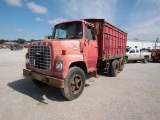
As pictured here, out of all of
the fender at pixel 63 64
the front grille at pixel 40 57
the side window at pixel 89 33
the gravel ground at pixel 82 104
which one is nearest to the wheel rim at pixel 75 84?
the gravel ground at pixel 82 104

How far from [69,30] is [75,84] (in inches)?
88.7

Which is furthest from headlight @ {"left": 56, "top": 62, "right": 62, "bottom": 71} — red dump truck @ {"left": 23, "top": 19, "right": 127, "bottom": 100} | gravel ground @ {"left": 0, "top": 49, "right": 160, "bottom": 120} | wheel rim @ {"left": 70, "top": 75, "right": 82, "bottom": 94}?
gravel ground @ {"left": 0, "top": 49, "right": 160, "bottom": 120}

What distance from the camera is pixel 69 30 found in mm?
5652

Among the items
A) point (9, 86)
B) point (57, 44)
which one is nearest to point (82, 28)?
point (57, 44)

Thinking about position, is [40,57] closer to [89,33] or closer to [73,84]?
[73,84]

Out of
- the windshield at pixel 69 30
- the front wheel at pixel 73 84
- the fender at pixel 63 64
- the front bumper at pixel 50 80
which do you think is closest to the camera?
the front bumper at pixel 50 80

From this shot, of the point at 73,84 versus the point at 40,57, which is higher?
the point at 40,57

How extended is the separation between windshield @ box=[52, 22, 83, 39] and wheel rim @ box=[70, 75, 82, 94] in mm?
1645

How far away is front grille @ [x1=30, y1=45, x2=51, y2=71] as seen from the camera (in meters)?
4.51

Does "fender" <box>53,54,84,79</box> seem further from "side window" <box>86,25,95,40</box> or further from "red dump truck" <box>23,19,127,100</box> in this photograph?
"side window" <box>86,25,95,40</box>

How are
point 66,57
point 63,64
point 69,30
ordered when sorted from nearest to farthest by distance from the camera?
point 63,64, point 66,57, point 69,30

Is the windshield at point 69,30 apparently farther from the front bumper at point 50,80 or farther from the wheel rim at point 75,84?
the front bumper at point 50,80

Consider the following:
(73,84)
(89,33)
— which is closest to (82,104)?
(73,84)

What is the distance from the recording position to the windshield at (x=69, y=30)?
5.46 m
